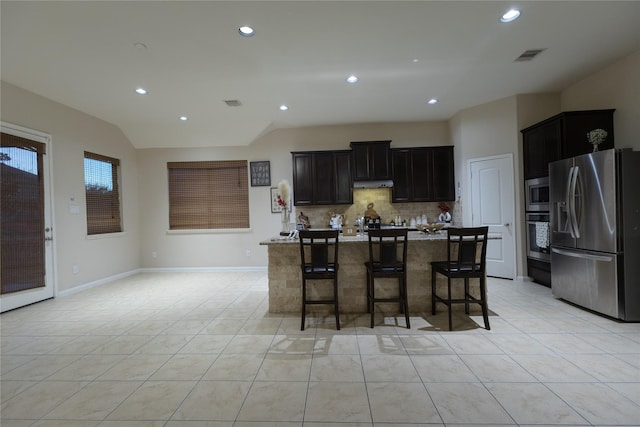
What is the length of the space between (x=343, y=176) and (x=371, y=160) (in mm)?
643

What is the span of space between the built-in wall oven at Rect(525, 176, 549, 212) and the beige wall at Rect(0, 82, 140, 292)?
7.44 m

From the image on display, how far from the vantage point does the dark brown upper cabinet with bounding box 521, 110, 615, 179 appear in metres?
3.91

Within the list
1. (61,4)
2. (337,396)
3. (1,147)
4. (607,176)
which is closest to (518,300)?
(607,176)

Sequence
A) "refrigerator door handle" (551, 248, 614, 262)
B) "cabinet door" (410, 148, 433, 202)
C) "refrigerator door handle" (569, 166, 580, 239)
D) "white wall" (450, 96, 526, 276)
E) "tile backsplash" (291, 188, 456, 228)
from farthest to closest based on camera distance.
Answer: "tile backsplash" (291, 188, 456, 228)
"cabinet door" (410, 148, 433, 202)
"white wall" (450, 96, 526, 276)
"refrigerator door handle" (569, 166, 580, 239)
"refrigerator door handle" (551, 248, 614, 262)

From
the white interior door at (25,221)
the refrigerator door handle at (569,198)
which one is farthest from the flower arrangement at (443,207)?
the white interior door at (25,221)

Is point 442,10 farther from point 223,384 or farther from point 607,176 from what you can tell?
point 223,384

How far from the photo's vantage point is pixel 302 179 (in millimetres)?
5895

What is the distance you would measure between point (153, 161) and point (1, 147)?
2.60 meters

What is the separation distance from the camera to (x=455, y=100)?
4910 mm

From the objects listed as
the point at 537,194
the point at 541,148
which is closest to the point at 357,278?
the point at 537,194

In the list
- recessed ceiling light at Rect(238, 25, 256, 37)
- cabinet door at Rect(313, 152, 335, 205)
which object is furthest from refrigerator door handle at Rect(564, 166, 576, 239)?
recessed ceiling light at Rect(238, 25, 256, 37)

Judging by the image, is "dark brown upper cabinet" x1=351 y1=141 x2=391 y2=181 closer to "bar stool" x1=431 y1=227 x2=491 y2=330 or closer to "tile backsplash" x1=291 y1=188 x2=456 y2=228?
"tile backsplash" x1=291 y1=188 x2=456 y2=228

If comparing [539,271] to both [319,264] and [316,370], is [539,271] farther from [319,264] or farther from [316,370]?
[316,370]

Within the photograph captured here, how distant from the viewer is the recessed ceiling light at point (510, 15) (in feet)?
8.71
